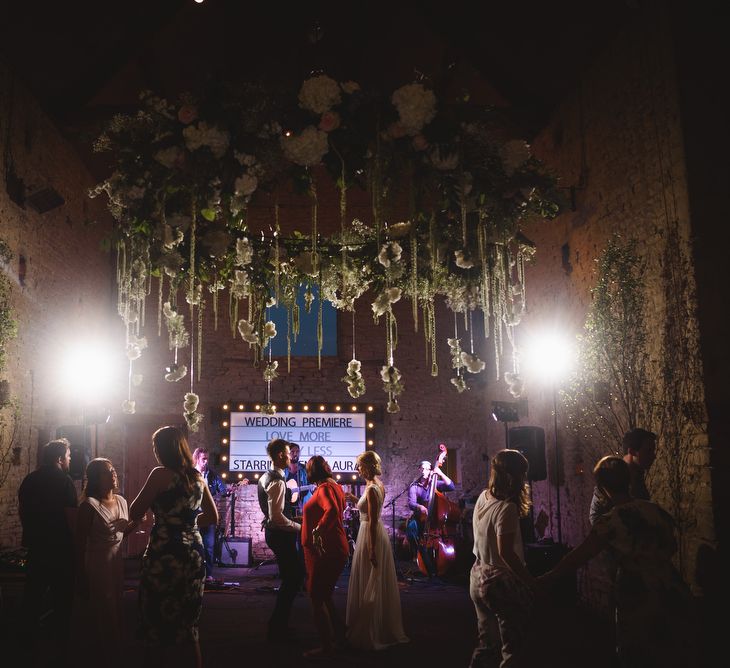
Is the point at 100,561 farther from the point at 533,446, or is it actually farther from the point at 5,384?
the point at 533,446

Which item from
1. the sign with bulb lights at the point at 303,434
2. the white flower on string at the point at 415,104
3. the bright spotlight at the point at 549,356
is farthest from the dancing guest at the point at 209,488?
the white flower on string at the point at 415,104

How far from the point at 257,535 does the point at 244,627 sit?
4722 millimetres

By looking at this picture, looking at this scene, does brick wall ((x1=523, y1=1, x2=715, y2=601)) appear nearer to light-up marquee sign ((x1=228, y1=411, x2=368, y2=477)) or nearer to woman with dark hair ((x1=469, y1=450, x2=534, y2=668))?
woman with dark hair ((x1=469, y1=450, x2=534, y2=668))

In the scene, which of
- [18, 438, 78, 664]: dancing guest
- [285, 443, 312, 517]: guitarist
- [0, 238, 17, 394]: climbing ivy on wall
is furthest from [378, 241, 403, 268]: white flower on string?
[285, 443, 312, 517]: guitarist

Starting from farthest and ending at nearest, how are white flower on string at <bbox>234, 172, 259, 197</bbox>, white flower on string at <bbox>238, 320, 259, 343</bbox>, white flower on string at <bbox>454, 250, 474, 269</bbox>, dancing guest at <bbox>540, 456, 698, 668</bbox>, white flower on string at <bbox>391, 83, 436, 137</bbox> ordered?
white flower on string at <bbox>238, 320, 259, 343</bbox>, white flower on string at <bbox>454, 250, 474, 269</bbox>, white flower on string at <bbox>234, 172, 259, 197</bbox>, white flower on string at <bbox>391, 83, 436, 137</bbox>, dancing guest at <bbox>540, 456, 698, 668</bbox>

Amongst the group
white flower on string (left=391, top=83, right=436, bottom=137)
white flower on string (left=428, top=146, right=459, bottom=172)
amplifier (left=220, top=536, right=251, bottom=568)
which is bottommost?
amplifier (left=220, top=536, right=251, bottom=568)

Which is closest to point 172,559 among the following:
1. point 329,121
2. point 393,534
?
point 329,121

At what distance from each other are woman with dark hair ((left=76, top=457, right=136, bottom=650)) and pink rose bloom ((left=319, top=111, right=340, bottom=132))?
2480 millimetres

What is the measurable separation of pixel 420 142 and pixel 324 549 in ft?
9.88

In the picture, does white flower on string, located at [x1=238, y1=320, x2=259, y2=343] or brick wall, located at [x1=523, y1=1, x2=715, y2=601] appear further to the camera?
white flower on string, located at [x1=238, y1=320, x2=259, y2=343]

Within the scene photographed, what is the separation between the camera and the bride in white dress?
16.5 ft

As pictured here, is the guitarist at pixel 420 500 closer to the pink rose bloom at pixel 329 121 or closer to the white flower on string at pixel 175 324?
the white flower on string at pixel 175 324

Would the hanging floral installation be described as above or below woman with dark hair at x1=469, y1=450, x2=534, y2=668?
above

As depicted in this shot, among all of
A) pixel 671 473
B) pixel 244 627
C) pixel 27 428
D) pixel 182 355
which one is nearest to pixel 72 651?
pixel 244 627
